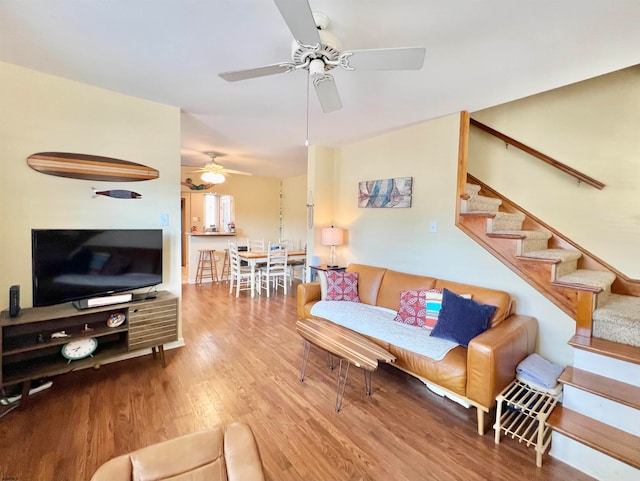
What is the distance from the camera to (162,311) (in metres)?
2.70

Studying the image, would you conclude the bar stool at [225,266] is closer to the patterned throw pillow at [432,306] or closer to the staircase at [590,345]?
the patterned throw pillow at [432,306]

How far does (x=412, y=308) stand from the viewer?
112 inches

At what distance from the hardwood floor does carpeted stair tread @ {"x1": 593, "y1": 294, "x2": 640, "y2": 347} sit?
903mm

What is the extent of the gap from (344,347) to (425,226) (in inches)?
73.5

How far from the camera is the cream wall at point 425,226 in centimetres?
256

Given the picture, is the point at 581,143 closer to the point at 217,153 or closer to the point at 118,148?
the point at 118,148

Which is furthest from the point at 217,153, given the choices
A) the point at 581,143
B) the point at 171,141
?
the point at 581,143

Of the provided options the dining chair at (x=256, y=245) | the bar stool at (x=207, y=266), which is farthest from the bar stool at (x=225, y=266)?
the dining chair at (x=256, y=245)

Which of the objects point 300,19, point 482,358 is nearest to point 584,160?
point 482,358

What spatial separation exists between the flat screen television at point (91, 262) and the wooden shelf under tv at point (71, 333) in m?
0.16

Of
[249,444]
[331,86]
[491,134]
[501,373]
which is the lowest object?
[501,373]

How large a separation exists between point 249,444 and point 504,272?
2636 millimetres

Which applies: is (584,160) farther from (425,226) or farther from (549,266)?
(425,226)

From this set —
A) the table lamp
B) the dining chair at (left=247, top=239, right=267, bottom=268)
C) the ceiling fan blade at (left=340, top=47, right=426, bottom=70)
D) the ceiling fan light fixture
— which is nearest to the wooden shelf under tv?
the table lamp
